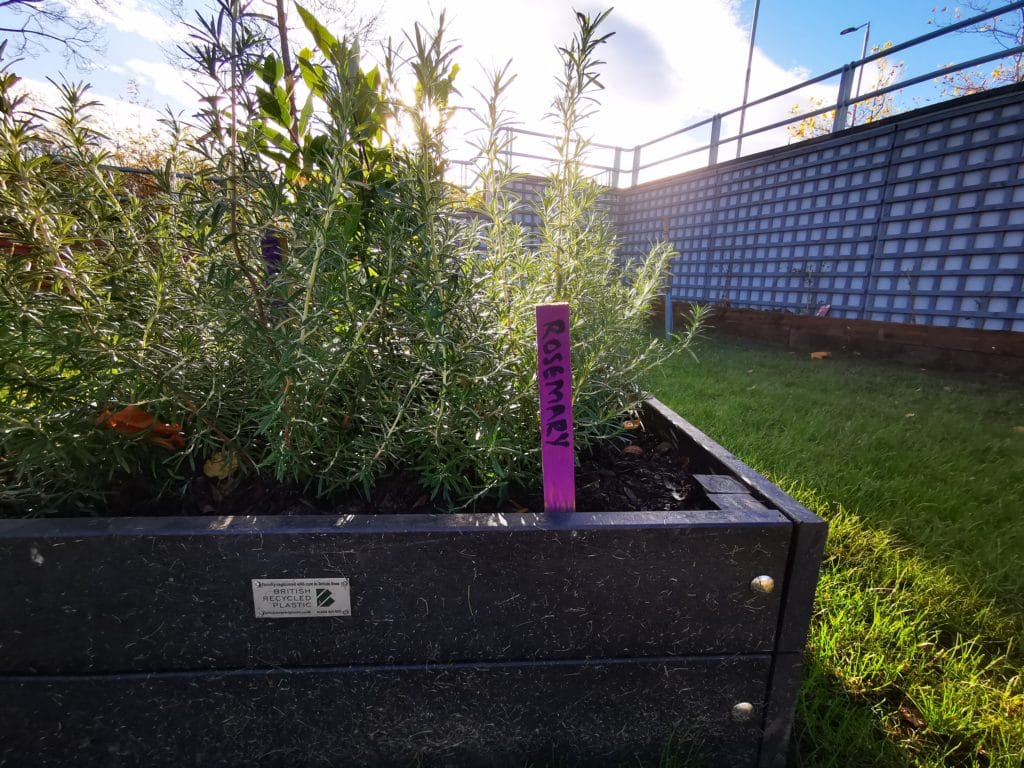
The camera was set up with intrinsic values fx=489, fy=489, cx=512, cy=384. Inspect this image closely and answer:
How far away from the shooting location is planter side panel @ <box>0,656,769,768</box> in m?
0.87

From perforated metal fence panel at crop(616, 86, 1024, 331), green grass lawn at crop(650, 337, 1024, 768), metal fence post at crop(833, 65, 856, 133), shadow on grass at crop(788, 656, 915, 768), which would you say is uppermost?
metal fence post at crop(833, 65, 856, 133)

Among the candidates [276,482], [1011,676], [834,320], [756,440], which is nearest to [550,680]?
[276,482]

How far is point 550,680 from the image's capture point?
929 mm

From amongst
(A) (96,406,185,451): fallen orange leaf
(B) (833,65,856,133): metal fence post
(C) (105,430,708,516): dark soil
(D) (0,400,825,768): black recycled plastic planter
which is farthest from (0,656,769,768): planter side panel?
(B) (833,65,856,133): metal fence post

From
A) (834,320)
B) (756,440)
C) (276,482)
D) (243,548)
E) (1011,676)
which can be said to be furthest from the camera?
(834,320)

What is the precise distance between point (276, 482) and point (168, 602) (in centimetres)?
32

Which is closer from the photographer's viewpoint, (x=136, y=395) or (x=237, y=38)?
(x=237, y=38)

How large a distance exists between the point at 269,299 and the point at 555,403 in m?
0.57

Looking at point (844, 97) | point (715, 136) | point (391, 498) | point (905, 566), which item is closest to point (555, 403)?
point (391, 498)

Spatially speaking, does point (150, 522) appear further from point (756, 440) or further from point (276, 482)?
point (756, 440)

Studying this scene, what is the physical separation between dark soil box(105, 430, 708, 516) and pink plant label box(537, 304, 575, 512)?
0.19m

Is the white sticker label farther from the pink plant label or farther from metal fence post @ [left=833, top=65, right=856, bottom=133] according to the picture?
metal fence post @ [left=833, top=65, right=856, bottom=133]

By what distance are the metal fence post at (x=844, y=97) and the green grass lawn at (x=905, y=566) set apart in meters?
5.20

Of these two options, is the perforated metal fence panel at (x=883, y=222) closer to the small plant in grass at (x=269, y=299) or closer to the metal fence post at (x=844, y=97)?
the metal fence post at (x=844, y=97)
